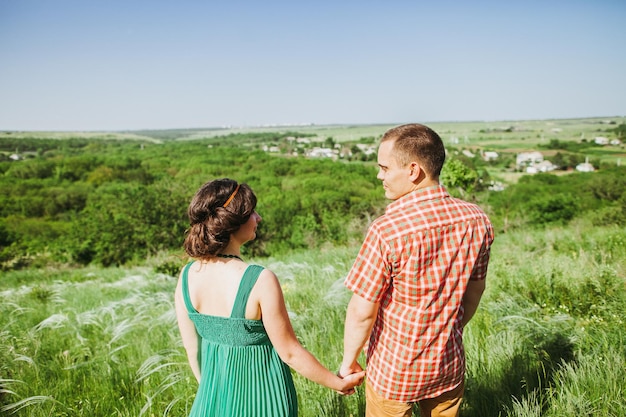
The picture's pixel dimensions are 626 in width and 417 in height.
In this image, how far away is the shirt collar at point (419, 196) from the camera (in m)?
1.32

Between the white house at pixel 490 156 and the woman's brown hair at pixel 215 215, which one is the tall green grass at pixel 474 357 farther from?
the white house at pixel 490 156

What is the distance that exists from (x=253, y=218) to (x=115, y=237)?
33117 mm

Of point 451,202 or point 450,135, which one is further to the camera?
point 450,135

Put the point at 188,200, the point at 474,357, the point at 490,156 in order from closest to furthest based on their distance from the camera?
the point at 474,357 < the point at 188,200 < the point at 490,156

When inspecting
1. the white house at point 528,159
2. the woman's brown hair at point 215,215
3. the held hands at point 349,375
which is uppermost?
the woman's brown hair at point 215,215

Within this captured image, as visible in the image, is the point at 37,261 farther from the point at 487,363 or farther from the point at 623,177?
the point at 623,177

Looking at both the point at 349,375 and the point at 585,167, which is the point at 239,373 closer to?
the point at 349,375

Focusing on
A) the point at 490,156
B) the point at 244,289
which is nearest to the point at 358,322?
the point at 244,289

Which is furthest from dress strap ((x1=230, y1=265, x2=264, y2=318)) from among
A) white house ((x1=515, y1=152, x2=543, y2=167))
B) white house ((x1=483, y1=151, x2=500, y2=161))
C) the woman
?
white house ((x1=483, y1=151, x2=500, y2=161))

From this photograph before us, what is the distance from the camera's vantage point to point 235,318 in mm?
1346

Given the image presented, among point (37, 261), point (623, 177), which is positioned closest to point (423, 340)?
point (37, 261)

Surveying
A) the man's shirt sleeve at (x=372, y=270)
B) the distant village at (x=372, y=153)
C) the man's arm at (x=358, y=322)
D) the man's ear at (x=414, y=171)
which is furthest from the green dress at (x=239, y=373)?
the distant village at (x=372, y=153)

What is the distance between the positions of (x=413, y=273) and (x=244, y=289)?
2.01 feet

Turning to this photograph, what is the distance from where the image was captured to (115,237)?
30.2 metres
